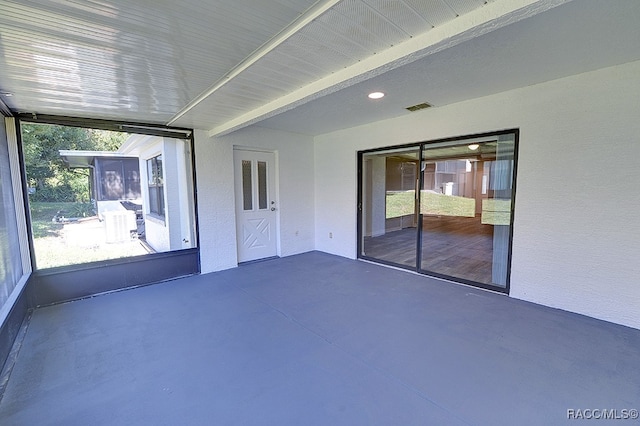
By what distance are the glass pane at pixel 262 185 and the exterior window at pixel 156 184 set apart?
1654 mm

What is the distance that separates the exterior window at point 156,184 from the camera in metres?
4.71

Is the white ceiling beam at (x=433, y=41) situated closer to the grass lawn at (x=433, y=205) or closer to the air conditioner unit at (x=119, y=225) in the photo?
the air conditioner unit at (x=119, y=225)

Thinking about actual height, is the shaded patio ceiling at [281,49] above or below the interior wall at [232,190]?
above

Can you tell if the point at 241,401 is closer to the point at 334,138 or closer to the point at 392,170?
the point at 334,138

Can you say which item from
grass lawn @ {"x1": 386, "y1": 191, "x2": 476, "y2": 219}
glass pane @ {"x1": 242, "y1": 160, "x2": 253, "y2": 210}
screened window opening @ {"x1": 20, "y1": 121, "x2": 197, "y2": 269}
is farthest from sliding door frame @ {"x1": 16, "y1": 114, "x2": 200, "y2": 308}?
grass lawn @ {"x1": 386, "y1": 191, "x2": 476, "y2": 219}

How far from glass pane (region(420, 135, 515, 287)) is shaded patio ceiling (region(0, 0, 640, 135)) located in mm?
1221

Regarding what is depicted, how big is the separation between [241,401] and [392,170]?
731 cm

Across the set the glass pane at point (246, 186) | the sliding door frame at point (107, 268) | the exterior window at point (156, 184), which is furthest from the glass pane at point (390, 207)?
the exterior window at point (156, 184)

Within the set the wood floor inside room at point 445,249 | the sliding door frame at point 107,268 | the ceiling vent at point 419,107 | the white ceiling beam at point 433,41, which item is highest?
the ceiling vent at point 419,107

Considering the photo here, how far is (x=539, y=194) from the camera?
3143mm

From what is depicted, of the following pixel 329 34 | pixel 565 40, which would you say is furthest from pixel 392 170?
pixel 329 34

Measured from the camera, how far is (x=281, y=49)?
6.34 feet

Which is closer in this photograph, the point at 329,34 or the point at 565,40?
the point at 329,34

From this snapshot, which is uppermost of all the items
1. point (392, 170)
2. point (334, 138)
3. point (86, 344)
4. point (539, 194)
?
point (334, 138)
